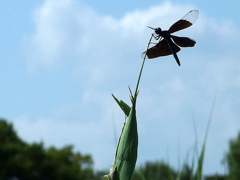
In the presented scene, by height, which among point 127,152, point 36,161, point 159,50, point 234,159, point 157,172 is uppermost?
point 234,159

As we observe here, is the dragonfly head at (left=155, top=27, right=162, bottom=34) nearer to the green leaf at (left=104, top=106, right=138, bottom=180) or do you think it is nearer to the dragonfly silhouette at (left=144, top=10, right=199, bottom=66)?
the dragonfly silhouette at (left=144, top=10, right=199, bottom=66)

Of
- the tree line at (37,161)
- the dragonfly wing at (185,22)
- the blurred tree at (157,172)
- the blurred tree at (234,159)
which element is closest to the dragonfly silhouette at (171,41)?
the dragonfly wing at (185,22)

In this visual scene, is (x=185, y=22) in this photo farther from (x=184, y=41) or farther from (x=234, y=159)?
(x=234, y=159)

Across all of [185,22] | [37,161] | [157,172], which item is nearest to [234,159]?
[37,161]

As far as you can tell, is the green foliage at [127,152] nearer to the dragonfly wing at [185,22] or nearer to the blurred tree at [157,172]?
the dragonfly wing at [185,22]

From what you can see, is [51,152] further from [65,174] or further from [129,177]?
[129,177]

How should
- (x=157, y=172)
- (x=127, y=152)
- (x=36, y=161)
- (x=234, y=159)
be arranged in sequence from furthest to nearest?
(x=234, y=159), (x=36, y=161), (x=157, y=172), (x=127, y=152)

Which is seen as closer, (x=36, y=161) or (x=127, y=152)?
(x=127, y=152)

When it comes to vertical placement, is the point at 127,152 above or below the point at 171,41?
below
